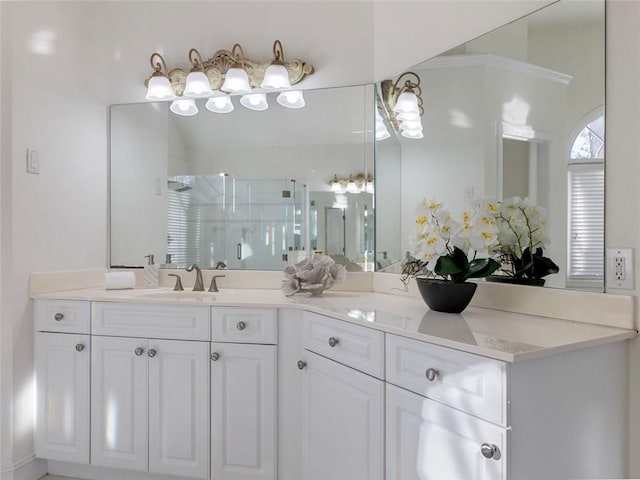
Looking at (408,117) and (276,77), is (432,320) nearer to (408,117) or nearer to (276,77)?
(408,117)

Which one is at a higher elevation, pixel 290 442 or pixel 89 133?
pixel 89 133

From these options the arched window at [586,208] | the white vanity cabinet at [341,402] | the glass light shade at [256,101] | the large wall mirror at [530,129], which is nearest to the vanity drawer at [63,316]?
the white vanity cabinet at [341,402]

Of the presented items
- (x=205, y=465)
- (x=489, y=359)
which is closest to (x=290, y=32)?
(x=489, y=359)

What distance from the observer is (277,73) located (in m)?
2.26

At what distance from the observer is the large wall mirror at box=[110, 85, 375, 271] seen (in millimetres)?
2258

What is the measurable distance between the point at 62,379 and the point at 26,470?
0.44 m

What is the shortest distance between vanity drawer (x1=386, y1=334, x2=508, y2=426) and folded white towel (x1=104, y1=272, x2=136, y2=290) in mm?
1545

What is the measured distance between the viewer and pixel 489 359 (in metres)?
1.04

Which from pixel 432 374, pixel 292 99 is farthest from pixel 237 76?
pixel 432 374

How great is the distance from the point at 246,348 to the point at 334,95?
1.33 metres

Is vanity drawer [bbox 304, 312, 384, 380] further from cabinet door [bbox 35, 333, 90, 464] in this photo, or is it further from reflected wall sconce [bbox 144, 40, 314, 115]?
reflected wall sconce [bbox 144, 40, 314, 115]

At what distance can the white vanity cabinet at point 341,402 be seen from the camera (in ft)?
4.60

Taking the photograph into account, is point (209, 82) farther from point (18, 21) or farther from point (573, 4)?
point (573, 4)

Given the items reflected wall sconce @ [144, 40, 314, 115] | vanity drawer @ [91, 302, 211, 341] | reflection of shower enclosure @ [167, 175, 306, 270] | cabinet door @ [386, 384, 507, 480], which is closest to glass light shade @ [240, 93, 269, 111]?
reflected wall sconce @ [144, 40, 314, 115]
